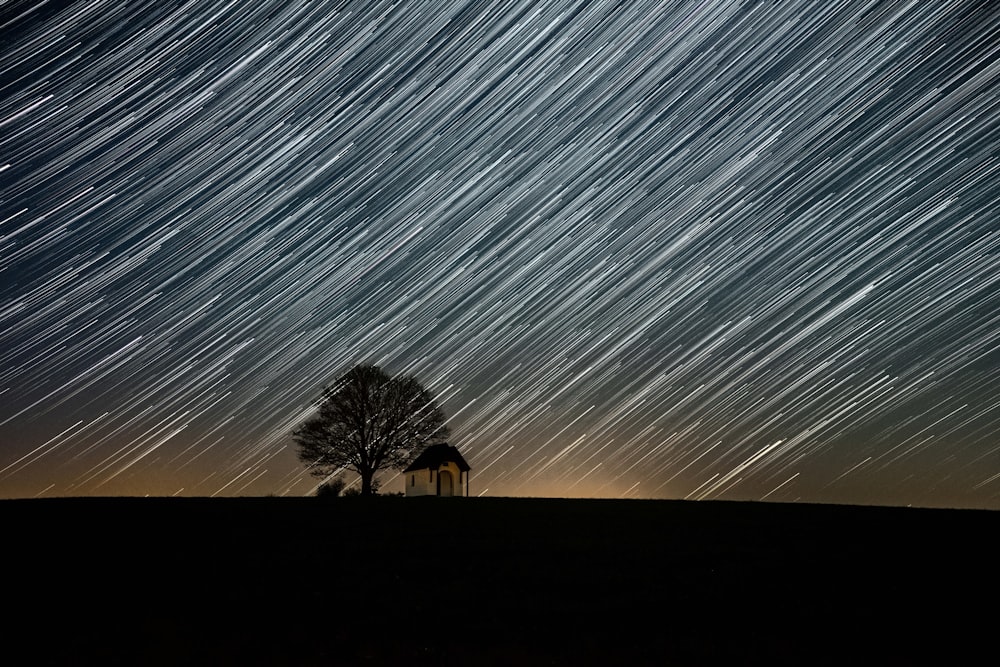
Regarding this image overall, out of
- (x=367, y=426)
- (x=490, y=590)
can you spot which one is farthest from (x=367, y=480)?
(x=490, y=590)

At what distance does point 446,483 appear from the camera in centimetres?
4738

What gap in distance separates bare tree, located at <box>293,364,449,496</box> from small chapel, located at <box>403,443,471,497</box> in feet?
11.4

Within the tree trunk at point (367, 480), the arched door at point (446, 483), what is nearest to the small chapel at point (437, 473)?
the arched door at point (446, 483)

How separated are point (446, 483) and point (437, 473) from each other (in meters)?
1.20

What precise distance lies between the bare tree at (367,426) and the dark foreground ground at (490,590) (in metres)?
19.1

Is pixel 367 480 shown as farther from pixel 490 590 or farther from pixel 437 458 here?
pixel 490 590

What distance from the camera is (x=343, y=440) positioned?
42344 mm

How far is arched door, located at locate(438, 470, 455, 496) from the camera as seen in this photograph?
155ft

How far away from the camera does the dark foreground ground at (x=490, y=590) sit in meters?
10.1

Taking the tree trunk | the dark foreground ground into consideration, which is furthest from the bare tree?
the dark foreground ground

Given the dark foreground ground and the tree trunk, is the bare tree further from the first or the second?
the dark foreground ground

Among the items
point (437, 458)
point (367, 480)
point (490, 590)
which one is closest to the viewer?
point (490, 590)

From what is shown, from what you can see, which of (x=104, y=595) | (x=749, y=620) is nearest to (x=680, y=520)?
(x=749, y=620)

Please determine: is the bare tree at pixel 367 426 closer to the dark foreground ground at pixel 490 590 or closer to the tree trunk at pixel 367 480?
the tree trunk at pixel 367 480
